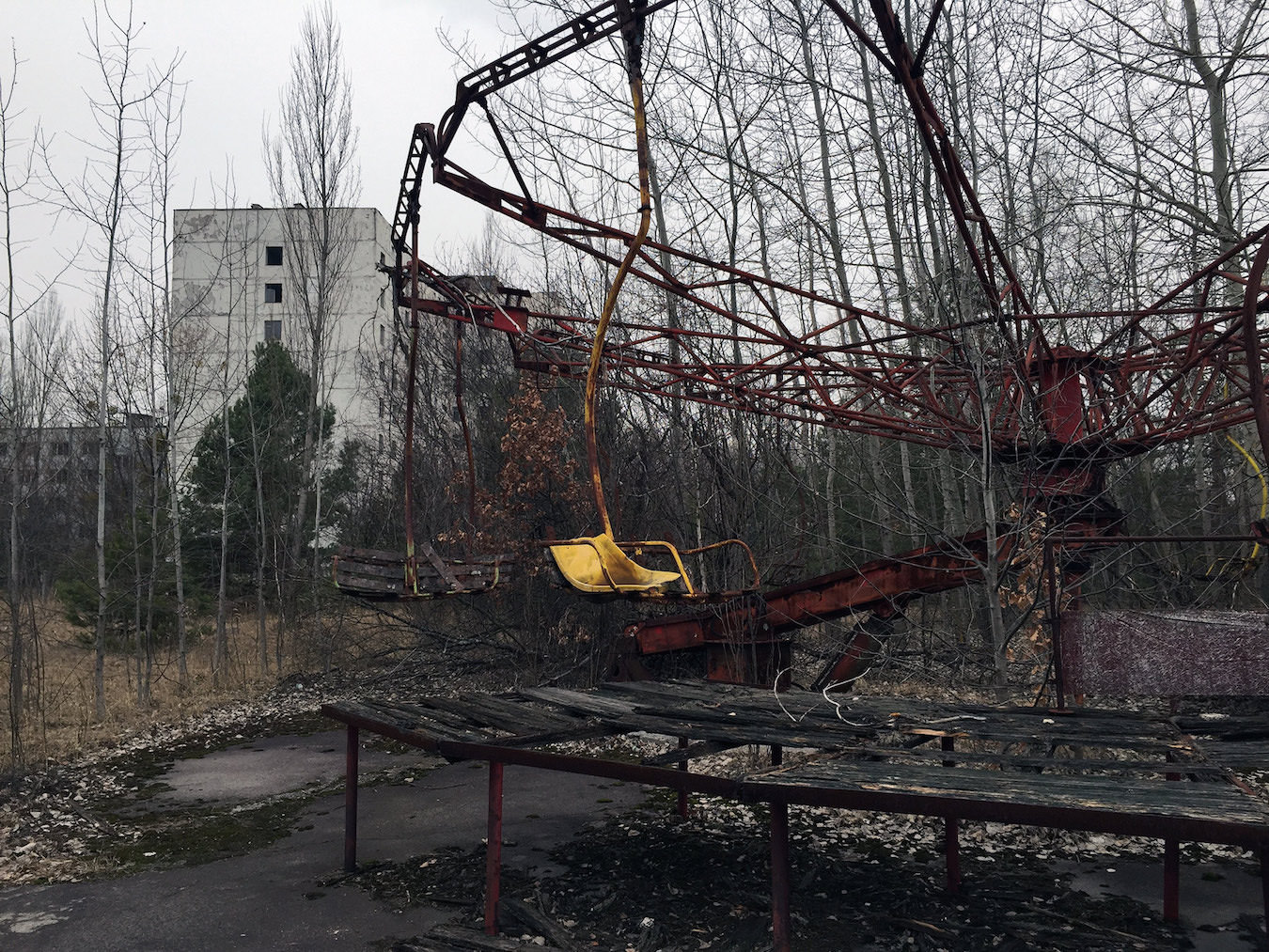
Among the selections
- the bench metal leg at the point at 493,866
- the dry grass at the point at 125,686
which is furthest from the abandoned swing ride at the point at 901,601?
the dry grass at the point at 125,686

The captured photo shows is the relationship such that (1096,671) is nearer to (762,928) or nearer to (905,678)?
(762,928)

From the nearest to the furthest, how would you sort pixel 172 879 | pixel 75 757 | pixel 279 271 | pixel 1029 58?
pixel 172 879
pixel 75 757
pixel 1029 58
pixel 279 271

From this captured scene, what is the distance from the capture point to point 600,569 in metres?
5.86

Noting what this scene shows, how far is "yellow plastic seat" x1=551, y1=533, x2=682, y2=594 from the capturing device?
5.64 meters

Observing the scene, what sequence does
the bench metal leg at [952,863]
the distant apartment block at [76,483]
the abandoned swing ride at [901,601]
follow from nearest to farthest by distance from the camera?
the abandoned swing ride at [901,601] < the bench metal leg at [952,863] < the distant apartment block at [76,483]

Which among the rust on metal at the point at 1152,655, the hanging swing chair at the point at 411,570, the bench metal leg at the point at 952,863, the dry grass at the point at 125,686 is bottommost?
the dry grass at the point at 125,686

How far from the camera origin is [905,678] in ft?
37.2

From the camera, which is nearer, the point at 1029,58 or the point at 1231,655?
the point at 1231,655

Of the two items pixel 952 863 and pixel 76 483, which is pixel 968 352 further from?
pixel 76 483

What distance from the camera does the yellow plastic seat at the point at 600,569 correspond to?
564 centimetres

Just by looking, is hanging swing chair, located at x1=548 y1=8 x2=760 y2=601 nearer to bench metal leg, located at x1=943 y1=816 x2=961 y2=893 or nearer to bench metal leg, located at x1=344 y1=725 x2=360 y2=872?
bench metal leg, located at x1=344 y1=725 x2=360 y2=872

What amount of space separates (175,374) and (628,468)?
6987 mm

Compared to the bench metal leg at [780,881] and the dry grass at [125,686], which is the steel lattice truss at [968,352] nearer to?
the bench metal leg at [780,881]

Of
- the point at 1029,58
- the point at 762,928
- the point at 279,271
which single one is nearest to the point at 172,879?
the point at 762,928
